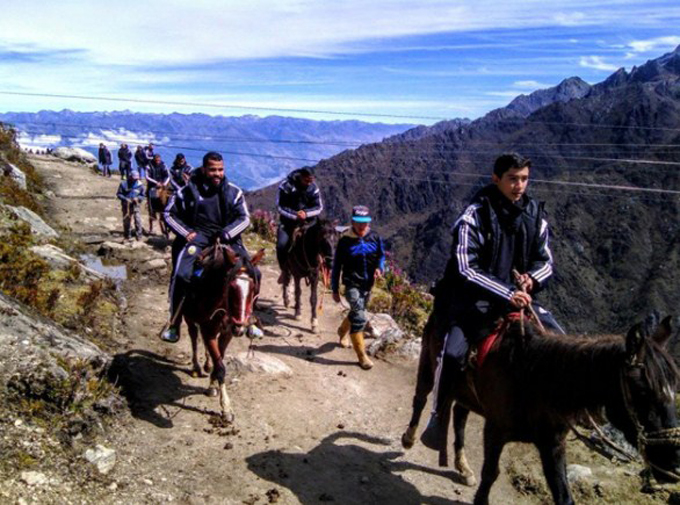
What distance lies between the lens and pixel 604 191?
13638 centimetres

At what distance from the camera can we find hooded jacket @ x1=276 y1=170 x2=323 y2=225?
12.0m

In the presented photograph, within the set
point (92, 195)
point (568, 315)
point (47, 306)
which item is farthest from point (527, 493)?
point (568, 315)

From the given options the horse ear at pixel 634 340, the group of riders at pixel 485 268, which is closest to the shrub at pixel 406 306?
the group of riders at pixel 485 268

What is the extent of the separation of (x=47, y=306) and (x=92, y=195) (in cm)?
1980

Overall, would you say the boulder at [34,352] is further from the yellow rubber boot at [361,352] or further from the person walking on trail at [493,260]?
the person walking on trail at [493,260]

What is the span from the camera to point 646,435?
3.92 meters

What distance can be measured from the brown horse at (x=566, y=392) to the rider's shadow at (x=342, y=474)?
1.15 metres

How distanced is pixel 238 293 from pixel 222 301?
1.12 ft

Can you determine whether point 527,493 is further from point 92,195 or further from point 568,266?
point 568,266

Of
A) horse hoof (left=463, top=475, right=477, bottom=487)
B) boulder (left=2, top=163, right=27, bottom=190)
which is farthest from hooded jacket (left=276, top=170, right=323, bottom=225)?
boulder (left=2, top=163, right=27, bottom=190)

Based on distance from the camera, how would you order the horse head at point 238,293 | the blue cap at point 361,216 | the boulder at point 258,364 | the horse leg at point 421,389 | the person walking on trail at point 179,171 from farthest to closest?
the person walking on trail at point 179,171 → the blue cap at point 361,216 → the boulder at point 258,364 → the horse head at point 238,293 → the horse leg at point 421,389

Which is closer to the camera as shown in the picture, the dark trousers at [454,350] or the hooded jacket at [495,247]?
the hooded jacket at [495,247]

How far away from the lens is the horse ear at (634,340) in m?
3.84

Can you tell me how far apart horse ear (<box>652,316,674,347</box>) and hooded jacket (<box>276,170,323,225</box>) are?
27.8 feet
